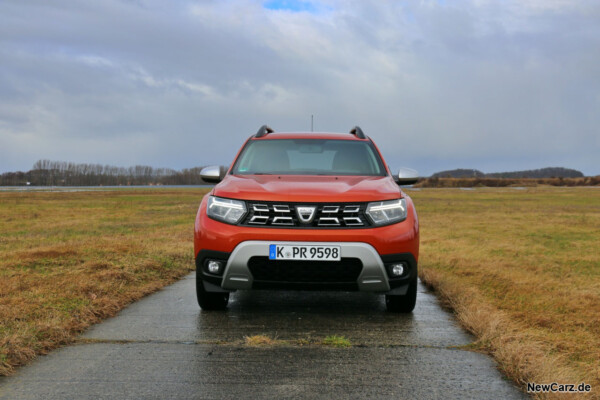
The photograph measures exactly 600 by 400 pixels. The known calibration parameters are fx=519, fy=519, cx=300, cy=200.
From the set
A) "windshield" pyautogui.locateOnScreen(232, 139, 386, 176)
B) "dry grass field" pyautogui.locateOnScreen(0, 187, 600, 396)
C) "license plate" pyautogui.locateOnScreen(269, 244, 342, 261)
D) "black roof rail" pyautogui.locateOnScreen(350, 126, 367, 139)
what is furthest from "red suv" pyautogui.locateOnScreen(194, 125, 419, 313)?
"black roof rail" pyautogui.locateOnScreen(350, 126, 367, 139)

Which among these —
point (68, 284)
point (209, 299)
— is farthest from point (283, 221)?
point (68, 284)

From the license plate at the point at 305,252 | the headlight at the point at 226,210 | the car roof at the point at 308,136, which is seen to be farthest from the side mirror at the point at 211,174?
the license plate at the point at 305,252

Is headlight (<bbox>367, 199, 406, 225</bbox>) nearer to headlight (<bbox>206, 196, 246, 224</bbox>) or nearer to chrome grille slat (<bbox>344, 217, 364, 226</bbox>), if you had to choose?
chrome grille slat (<bbox>344, 217, 364, 226</bbox>)

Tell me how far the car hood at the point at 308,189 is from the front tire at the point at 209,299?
3.07ft

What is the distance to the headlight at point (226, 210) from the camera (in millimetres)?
4492

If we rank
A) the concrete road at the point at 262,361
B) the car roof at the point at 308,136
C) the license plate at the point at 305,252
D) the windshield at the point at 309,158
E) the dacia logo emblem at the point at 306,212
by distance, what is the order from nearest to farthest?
the concrete road at the point at 262,361 → the license plate at the point at 305,252 → the dacia logo emblem at the point at 306,212 → the windshield at the point at 309,158 → the car roof at the point at 308,136

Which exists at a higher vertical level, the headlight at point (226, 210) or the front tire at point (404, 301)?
the headlight at point (226, 210)

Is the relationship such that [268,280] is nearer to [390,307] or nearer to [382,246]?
[382,246]

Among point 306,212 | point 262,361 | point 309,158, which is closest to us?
point 262,361

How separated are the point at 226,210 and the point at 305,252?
0.83 metres

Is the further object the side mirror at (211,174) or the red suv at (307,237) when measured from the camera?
the side mirror at (211,174)

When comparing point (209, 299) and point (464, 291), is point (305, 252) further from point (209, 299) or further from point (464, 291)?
point (464, 291)

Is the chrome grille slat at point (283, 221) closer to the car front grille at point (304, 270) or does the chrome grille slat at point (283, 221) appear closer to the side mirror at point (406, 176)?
the car front grille at point (304, 270)

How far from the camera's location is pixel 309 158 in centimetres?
598
